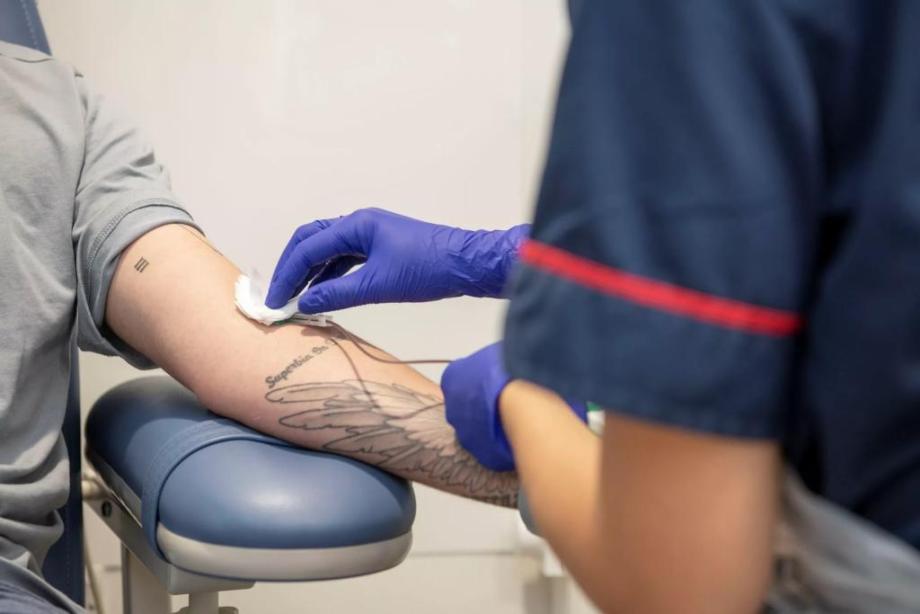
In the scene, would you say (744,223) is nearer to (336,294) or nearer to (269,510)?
(269,510)

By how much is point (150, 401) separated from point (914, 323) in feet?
2.86

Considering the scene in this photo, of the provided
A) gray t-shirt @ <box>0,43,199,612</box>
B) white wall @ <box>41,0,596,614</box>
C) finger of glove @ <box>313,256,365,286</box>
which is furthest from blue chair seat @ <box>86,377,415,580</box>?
white wall @ <box>41,0,596,614</box>

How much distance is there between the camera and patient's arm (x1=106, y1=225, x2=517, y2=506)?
941mm

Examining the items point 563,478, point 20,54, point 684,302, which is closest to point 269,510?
point 563,478

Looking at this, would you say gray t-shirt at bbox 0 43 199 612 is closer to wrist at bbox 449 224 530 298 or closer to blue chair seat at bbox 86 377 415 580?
blue chair seat at bbox 86 377 415 580

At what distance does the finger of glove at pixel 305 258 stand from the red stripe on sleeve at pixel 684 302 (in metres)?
0.70

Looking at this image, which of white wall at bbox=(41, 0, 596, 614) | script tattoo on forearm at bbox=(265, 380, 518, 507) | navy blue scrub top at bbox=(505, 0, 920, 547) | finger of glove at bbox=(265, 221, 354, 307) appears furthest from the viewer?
white wall at bbox=(41, 0, 596, 614)

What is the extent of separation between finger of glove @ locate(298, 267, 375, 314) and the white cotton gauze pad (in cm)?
2

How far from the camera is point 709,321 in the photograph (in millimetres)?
361

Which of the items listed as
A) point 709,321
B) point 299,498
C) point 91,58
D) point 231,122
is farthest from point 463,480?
point 91,58

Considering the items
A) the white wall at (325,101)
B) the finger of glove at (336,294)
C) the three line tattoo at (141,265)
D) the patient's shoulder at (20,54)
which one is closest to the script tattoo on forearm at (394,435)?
the finger of glove at (336,294)

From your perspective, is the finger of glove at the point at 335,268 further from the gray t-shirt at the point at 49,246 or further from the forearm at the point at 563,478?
the forearm at the point at 563,478

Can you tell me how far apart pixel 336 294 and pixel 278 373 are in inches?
4.5

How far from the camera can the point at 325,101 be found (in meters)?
1.63
